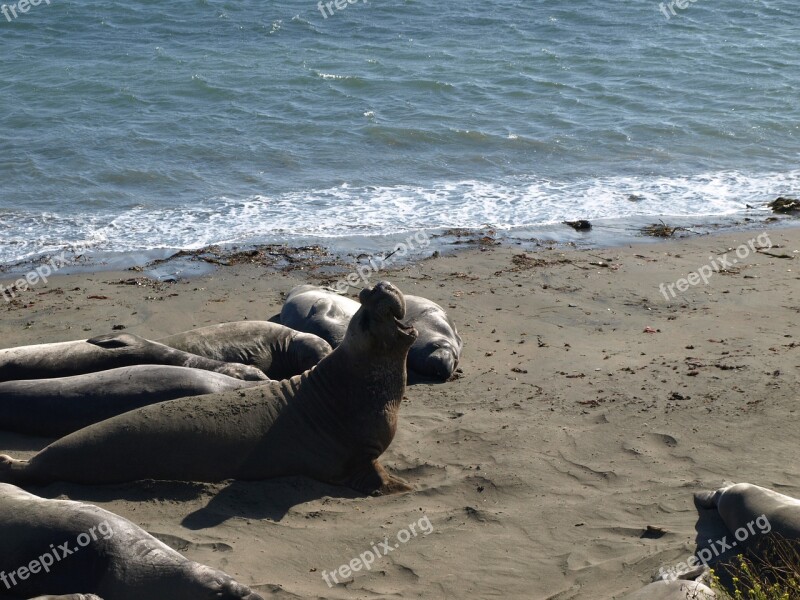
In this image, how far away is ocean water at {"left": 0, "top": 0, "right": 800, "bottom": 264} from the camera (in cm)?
1513

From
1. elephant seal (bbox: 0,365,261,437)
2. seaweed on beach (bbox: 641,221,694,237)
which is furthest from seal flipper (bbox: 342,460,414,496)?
seaweed on beach (bbox: 641,221,694,237)

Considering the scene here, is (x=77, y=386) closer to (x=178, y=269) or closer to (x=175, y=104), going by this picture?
(x=178, y=269)

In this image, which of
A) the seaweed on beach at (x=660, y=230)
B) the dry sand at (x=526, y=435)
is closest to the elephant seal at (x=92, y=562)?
the dry sand at (x=526, y=435)

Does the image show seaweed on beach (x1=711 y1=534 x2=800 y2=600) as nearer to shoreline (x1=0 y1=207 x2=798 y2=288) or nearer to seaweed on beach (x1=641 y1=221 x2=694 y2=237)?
shoreline (x1=0 y1=207 x2=798 y2=288)

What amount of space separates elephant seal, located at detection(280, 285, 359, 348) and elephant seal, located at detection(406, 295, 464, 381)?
634 mm

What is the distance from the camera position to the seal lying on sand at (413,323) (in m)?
9.01

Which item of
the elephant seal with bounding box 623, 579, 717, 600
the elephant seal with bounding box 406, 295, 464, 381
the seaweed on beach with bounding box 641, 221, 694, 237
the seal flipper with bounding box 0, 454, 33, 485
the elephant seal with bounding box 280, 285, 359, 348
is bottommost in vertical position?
the seaweed on beach with bounding box 641, 221, 694, 237

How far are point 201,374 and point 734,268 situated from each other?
7.20 metres

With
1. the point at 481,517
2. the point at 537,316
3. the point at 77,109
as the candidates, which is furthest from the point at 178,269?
the point at 77,109

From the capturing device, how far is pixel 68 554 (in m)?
5.10

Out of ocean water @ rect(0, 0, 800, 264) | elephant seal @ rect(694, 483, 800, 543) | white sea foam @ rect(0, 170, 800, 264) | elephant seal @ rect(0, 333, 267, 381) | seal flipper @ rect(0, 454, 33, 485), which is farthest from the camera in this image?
ocean water @ rect(0, 0, 800, 264)

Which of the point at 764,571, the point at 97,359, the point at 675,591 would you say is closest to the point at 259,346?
the point at 97,359

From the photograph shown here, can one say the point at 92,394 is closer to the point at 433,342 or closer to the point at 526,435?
the point at 433,342

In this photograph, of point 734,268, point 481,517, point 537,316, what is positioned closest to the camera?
point 481,517
